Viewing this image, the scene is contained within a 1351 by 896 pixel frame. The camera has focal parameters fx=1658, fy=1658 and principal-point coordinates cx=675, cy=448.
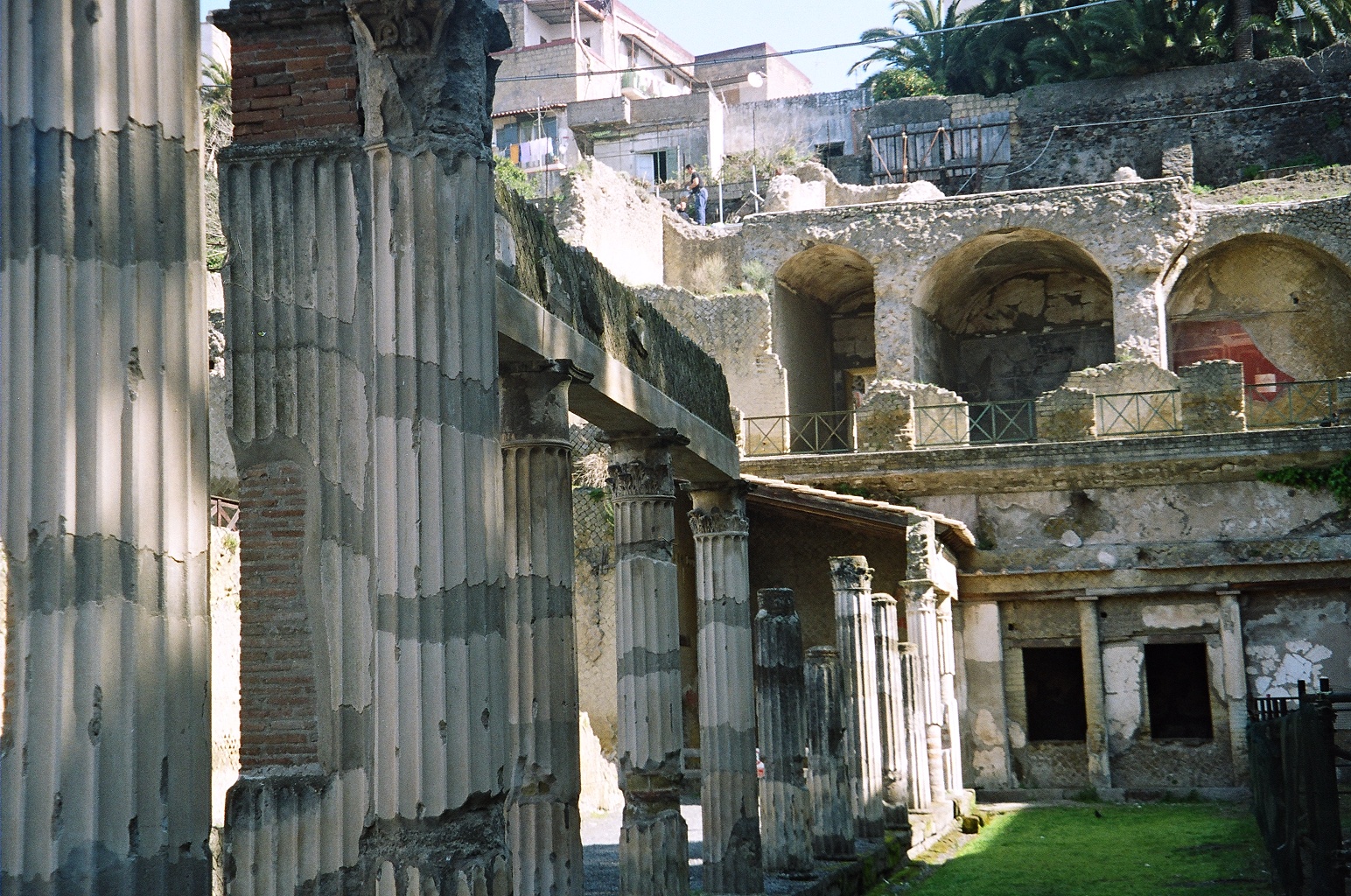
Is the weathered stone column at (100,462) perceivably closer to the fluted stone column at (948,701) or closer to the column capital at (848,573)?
the column capital at (848,573)

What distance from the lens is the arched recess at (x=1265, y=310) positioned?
24891mm

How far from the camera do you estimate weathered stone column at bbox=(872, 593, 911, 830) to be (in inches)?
576

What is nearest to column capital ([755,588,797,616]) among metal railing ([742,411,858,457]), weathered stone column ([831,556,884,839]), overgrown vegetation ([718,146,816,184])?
weathered stone column ([831,556,884,839])

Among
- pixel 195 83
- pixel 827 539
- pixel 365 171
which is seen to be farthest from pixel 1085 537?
pixel 195 83

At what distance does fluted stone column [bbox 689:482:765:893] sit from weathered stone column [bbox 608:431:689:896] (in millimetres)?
991

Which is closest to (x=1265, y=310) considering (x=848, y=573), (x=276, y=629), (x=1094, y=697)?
(x=1094, y=697)

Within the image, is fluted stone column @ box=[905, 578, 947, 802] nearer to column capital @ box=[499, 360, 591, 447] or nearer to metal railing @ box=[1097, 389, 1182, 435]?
metal railing @ box=[1097, 389, 1182, 435]

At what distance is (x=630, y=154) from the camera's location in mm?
40312

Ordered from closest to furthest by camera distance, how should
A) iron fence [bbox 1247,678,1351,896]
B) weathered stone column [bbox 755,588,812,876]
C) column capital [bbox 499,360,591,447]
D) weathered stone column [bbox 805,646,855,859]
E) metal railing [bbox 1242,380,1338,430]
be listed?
column capital [bbox 499,360,591,447], iron fence [bbox 1247,678,1351,896], weathered stone column [bbox 755,588,812,876], weathered stone column [bbox 805,646,855,859], metal railing [bbox 1242,380,1338,430]

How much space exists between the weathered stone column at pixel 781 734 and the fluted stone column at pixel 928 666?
493cm

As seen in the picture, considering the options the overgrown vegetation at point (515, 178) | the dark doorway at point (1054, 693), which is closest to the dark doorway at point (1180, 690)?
the dark doorway at point (1054, 693)

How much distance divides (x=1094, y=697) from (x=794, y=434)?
7.22 m

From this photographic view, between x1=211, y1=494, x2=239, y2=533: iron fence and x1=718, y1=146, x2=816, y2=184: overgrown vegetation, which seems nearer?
x1=211, y1=494, x2=239, y2=533: iron fence

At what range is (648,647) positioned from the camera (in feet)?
31.8
